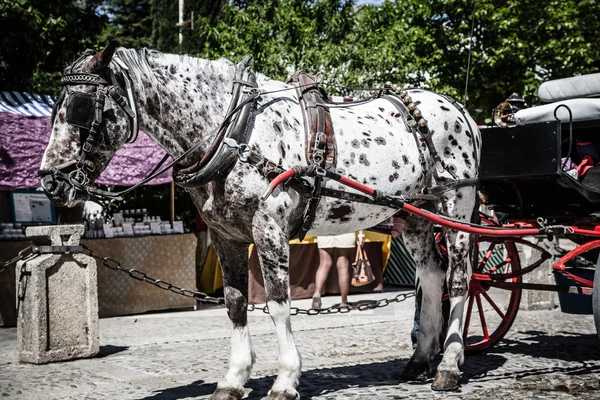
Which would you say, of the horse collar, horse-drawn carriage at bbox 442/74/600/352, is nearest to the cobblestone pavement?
horse-drawn carriage at bbox 442/74/600/352

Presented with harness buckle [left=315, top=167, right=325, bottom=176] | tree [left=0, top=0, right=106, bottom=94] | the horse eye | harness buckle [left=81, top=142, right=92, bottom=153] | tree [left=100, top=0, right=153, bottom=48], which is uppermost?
tree [left=100, top=0, right=153, bottom=48]

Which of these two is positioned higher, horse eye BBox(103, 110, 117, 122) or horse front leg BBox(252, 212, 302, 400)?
horse eye BBox(103, 110, 117, 122)

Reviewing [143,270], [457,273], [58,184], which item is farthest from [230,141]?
[143,270]

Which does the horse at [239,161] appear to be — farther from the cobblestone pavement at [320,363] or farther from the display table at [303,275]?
the display table at [303,275]

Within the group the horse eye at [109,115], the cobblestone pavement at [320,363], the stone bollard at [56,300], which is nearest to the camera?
the horse eye at [109,115]

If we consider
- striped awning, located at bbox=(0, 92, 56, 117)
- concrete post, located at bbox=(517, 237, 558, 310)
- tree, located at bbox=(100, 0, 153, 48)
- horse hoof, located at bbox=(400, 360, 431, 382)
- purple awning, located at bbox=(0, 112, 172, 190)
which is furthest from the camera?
tree, located at bbox=(100, 0, 153, 48)

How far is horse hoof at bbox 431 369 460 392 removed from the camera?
5.55m

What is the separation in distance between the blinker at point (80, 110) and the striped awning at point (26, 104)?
227 inches

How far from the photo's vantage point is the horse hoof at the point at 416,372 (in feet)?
19.6

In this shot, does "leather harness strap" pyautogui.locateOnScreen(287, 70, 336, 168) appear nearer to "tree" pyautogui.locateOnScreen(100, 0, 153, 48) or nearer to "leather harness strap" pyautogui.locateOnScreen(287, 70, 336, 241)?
"leather harness strap" pyautogui.locateOnScreen(287, 70, 336, 241)

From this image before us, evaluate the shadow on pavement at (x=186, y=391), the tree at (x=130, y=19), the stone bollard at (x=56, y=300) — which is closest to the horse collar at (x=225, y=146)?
the shadow on pavement at (x=186, y=391)

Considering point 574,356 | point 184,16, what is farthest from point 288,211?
point 184,16

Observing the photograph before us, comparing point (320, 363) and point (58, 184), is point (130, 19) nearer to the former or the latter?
point (320, 363)

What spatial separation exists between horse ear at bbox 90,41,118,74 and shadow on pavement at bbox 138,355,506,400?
2.39 metres
